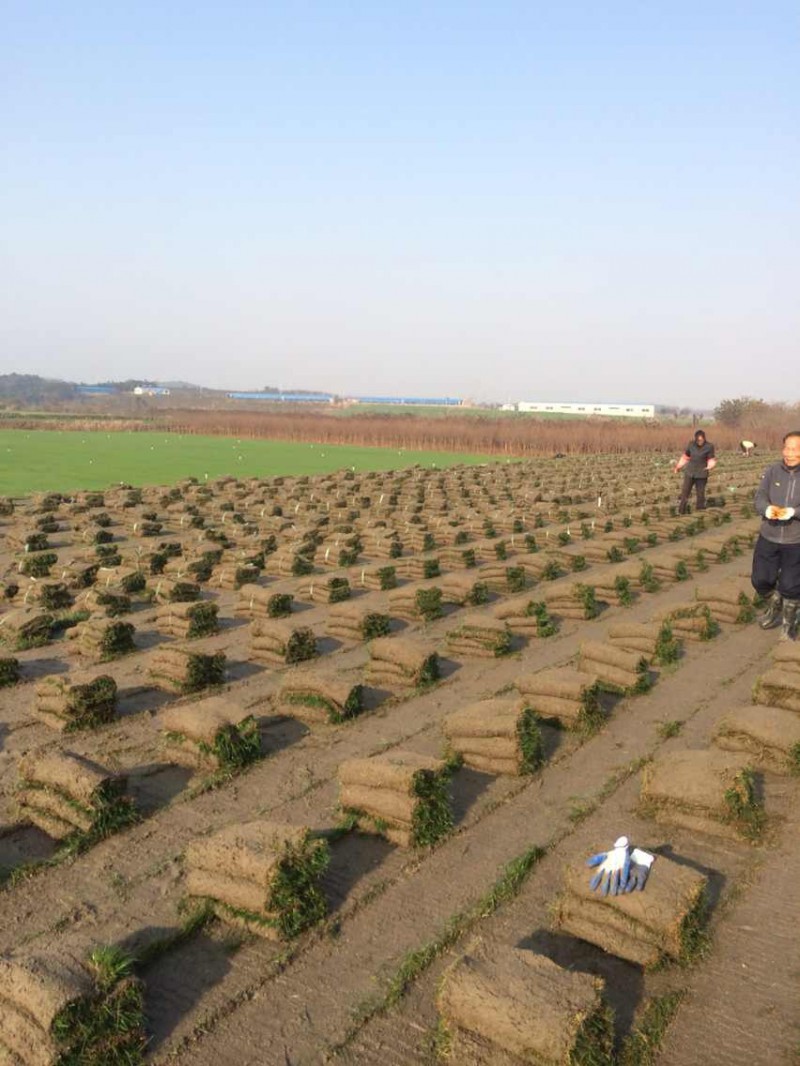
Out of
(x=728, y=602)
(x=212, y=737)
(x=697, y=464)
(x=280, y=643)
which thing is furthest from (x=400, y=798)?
(x=697, y=464)

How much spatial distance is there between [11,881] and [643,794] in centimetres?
606

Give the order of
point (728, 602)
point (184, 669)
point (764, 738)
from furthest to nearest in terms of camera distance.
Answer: point (728, 602) → point (184, 669) → point (764, 738)

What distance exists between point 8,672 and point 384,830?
7.58m

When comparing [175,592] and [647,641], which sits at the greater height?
[647,641]

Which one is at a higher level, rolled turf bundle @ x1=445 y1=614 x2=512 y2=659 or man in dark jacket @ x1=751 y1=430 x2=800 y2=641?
man in dark jacket @ x1=751 y1=430 x2=800 y2=641

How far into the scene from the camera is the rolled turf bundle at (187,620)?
15484 millimetres

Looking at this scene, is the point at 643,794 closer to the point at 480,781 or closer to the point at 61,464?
the point at 480,781

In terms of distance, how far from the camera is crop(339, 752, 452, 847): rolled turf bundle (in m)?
7.87

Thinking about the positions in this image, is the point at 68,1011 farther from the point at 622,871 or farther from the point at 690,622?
the point at 690,622

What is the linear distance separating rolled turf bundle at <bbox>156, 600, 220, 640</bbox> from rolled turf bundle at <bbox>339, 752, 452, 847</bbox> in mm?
7920

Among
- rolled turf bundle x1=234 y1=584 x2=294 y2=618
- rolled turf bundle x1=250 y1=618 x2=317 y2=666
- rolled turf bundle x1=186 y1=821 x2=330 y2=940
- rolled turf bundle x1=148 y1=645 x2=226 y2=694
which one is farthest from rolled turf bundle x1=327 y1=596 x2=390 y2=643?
rolled turf bundle x1=186 y1=821 x2=330 y2=940

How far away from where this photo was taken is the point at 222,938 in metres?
6.59

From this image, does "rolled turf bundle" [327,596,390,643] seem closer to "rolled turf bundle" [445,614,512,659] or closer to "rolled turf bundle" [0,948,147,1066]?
"rolled turf bundle" [445,614,512,659]

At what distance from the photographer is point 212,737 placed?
374 inches
